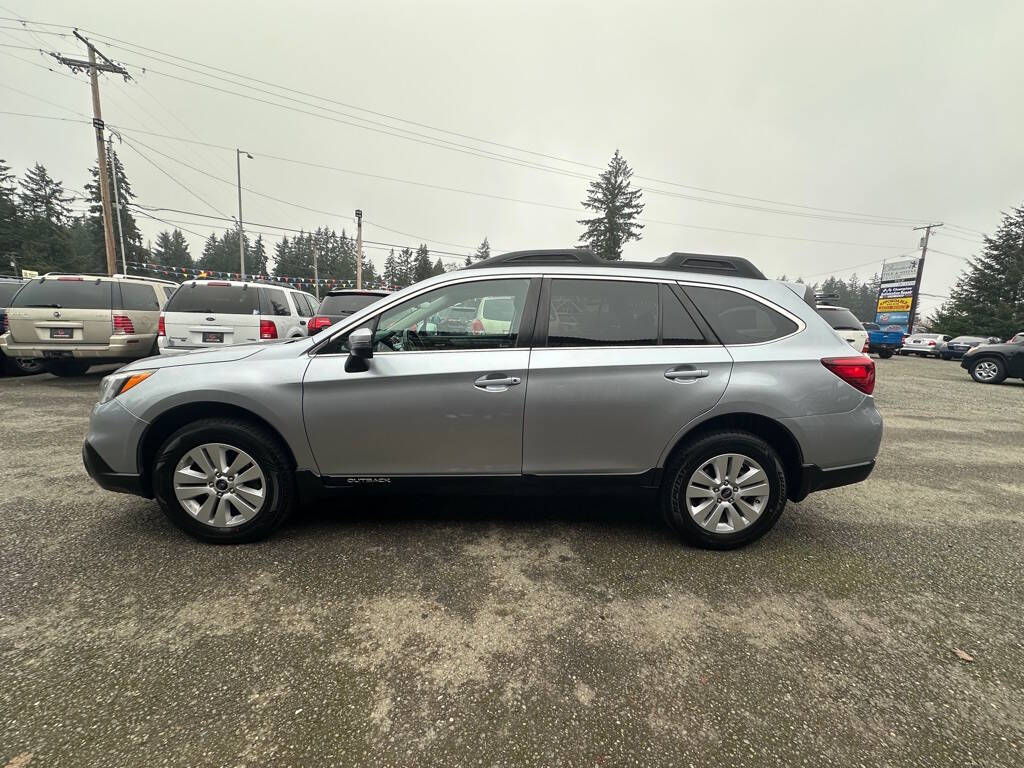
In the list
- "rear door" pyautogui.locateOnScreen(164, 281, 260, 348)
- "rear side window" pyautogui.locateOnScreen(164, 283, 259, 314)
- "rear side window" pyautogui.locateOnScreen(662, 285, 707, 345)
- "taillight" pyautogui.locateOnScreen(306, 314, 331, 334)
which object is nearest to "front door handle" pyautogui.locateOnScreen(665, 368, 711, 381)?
"rear side window" pyautogui.locateOnScreen(662, 285, 707, 345)

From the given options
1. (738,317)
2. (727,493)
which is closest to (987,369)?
(738,317)

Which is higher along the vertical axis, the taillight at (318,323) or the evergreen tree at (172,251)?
the evergreen tree at (172,251)

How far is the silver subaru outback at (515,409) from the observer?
2.69m

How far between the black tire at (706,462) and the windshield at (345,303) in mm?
6787

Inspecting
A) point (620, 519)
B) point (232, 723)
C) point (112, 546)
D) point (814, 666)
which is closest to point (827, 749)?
point (814, 666)

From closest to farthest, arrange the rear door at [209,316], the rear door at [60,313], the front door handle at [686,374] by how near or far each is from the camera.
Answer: the front door handle at [686,374]
the rear door at [209,316]
the rear door at [60,313]

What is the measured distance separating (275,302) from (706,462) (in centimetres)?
685

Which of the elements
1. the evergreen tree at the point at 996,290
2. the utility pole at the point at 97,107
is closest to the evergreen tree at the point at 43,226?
the utility pole at the point at 97,107

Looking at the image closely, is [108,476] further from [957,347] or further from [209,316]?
[957,347]

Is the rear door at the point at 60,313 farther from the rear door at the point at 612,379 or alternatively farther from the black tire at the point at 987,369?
the black tire at the point at 987,369

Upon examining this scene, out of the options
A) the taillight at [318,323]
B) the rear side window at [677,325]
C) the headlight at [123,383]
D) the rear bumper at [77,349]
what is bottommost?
the rear bumper at [77,349]

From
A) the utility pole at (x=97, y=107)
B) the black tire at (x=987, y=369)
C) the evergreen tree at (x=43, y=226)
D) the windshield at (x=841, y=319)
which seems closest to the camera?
the windshield at (x=841, y=319)

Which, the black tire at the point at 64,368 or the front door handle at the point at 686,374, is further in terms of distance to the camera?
the black tire at the point at 64,368

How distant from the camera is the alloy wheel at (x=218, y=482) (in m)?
2.72
